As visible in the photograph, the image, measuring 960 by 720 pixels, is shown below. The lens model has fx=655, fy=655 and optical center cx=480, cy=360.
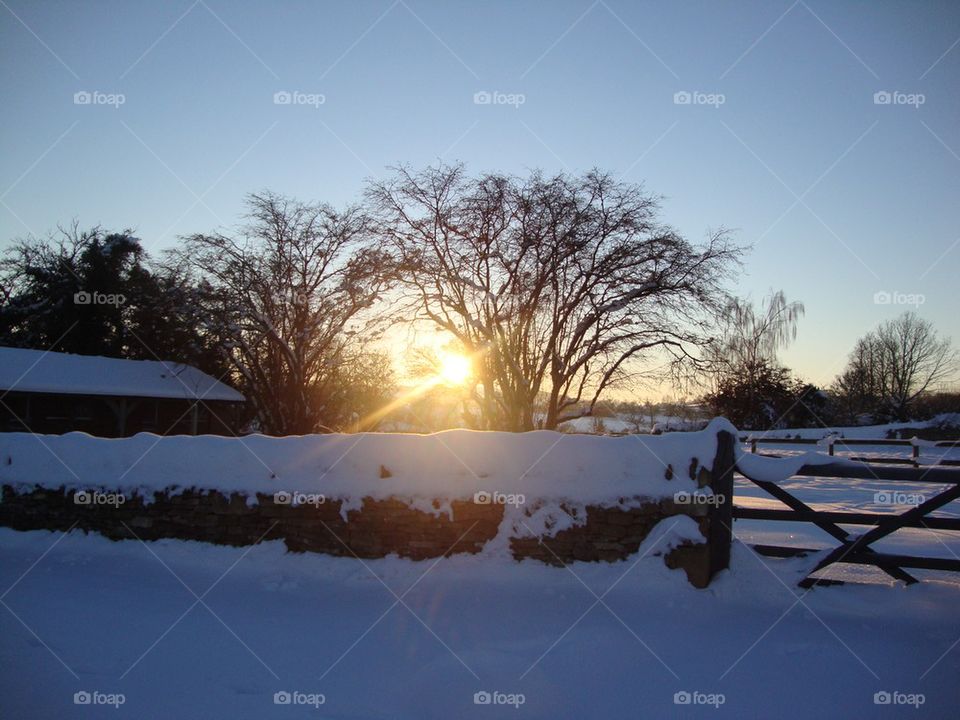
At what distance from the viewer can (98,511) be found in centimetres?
809

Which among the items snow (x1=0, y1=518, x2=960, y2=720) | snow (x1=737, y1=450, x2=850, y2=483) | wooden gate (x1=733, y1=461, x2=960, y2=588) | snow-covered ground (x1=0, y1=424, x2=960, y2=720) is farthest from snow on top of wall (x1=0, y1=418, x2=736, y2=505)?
wooden gate (x1=733, y1=461, x2=960, y2=588)

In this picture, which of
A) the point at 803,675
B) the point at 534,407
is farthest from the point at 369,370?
the point at 803,675

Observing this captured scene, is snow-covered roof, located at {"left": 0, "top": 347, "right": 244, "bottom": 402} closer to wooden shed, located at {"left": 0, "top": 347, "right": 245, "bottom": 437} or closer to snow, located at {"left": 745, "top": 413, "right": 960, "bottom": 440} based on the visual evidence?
wooden shed, located at {"left": 0, "top": 347, "right": 245, "bottom": 437}

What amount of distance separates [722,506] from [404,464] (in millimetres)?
3261

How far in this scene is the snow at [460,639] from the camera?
14.9 feet

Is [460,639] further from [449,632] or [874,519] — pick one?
[874,519]

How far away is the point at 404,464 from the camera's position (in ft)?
23.3

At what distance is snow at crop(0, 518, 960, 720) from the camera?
455 cm

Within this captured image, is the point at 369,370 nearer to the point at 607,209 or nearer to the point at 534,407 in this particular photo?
the point at 534,407

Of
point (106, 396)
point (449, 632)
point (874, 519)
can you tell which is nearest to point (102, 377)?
point (106, 396)

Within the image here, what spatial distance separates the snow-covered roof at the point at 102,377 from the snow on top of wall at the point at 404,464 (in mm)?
16190

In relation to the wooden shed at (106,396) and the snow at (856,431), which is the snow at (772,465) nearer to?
the wooden shed at (106,396)

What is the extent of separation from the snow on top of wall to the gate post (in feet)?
0.32

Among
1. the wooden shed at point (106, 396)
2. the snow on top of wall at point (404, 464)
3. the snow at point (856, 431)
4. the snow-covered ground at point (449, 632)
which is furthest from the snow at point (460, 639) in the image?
the snow at point (856, 431)
